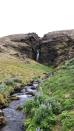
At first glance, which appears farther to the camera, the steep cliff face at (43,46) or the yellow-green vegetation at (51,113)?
the steep cliff face at (43,46)

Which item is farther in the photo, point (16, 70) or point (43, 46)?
point (43, 46)

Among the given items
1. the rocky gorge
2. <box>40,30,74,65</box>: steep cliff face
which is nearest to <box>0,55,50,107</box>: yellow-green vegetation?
the rocky gorge

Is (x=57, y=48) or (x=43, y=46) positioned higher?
(x=43, y=46)

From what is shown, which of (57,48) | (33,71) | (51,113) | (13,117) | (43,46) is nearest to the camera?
(51,113)

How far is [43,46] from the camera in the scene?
3841 inches

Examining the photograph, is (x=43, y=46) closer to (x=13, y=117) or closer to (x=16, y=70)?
(x=16, y=70)

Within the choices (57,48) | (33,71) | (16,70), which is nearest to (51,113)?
(16,70)

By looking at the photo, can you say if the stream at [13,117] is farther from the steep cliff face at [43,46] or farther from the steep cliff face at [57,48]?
the steep cliff face at [57,48]

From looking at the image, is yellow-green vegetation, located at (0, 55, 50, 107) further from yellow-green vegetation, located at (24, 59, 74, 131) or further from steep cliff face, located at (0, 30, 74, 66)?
yellow-green vegetation, located at (24, 59, 74, 131)

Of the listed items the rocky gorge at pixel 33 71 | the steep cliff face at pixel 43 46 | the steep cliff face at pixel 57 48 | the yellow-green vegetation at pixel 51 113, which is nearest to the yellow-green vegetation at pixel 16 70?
the rocky gorge at pixel 33 71

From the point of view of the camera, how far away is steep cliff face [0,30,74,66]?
89875mm

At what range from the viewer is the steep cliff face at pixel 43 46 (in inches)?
3538

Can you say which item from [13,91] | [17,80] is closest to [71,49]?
[17,80]

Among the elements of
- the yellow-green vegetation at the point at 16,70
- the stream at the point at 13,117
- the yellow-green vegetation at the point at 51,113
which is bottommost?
the yellow-green vegetation at the point at 16,70
